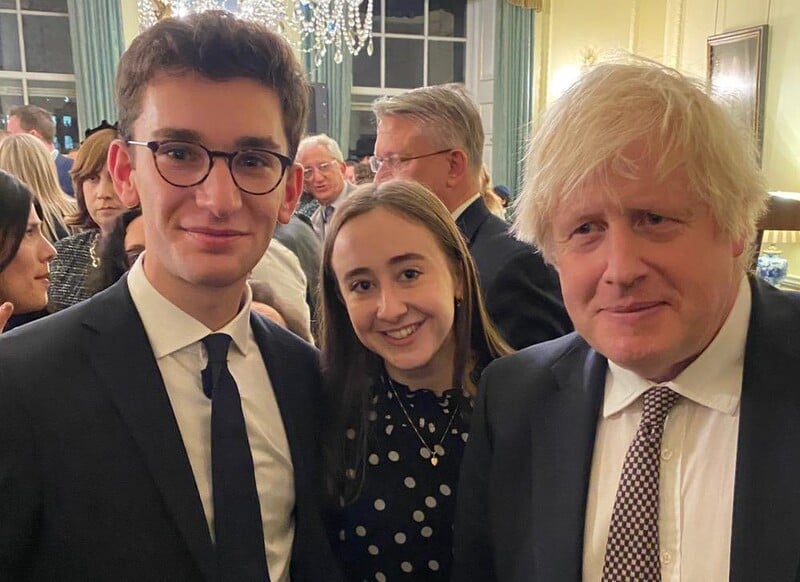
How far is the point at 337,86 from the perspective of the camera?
7.63 meters

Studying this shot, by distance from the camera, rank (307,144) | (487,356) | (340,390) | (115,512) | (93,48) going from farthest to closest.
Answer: (93,48) → (307,144) → (487,356) → (340,390) → (115,512)

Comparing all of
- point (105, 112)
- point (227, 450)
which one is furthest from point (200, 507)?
point (105, 112)

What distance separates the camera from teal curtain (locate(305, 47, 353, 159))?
7.57m

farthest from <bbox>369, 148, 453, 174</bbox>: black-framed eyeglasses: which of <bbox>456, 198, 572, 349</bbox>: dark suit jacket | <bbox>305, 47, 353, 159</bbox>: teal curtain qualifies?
<bbox>305, 47, 353, 159</bbox>: teal curtain

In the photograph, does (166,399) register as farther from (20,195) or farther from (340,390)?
(20,195)

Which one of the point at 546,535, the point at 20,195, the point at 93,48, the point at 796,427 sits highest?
the point at 93,48

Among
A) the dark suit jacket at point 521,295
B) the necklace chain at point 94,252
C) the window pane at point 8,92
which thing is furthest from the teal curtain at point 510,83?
the dark suit jacket at point 521,295

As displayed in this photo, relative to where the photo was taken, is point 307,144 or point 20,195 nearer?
point 20,195

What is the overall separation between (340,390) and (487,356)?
0.36 meters

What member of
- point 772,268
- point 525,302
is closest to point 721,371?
point 525,302

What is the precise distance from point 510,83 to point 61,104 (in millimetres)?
4593

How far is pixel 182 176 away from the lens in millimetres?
1163

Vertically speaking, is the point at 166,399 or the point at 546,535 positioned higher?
the point at 166,399

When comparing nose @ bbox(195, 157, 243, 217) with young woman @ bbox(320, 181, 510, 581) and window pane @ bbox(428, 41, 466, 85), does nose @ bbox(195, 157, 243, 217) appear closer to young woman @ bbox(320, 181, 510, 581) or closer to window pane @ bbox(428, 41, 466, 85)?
young woman @ bbox(320, 181, 510, 581)
